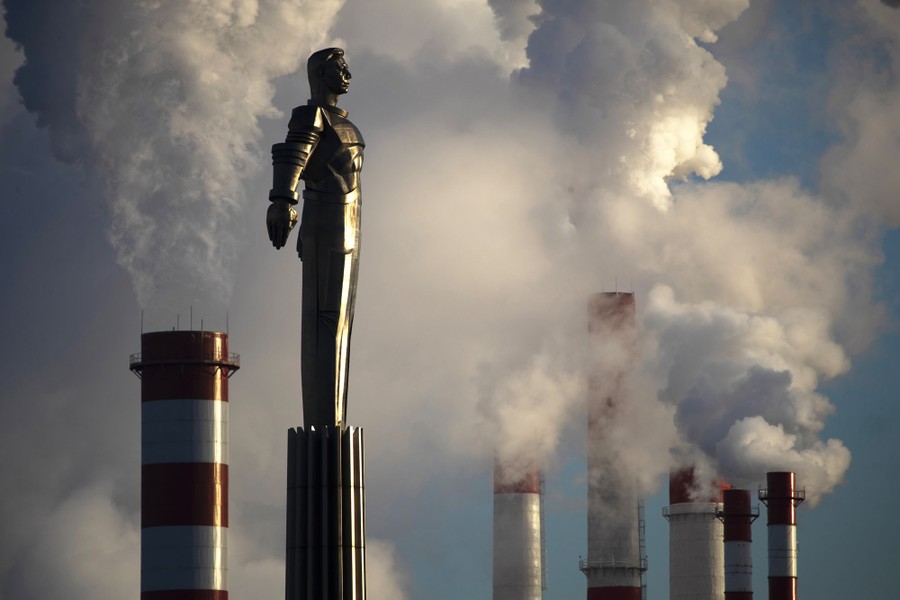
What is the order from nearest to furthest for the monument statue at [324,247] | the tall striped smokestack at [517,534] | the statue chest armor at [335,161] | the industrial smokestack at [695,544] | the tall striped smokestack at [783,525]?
the monument statue at [324,247], the statue chest armor at [335,161], the tall striped smokestack at [783,525], the industrial smokestack at [695,544], the tall striped smokestack at [517,534]

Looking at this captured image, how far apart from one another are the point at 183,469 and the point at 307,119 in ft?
138

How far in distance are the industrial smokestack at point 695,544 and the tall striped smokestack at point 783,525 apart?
11413 mm

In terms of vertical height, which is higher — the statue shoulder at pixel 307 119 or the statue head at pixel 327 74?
the statue head at pixel 327 74

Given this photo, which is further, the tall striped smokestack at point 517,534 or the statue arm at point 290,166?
the tall striped smokestack at point 517,534

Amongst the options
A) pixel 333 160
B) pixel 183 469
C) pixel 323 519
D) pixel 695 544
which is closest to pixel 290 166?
pixel 333 160

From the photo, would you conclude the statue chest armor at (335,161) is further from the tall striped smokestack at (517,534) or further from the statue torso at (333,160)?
the tall striped smokestack at (517,534)

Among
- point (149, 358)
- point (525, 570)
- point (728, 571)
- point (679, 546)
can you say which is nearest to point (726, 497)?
point (728, 571)

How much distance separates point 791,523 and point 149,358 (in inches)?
1089

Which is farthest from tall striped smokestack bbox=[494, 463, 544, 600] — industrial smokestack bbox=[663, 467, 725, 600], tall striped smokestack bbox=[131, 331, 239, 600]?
tall striped smokestack bbox=[131, 331, 239, 600]

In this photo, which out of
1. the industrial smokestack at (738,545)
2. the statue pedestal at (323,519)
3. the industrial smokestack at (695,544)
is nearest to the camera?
the statue pedestal at (323,519)

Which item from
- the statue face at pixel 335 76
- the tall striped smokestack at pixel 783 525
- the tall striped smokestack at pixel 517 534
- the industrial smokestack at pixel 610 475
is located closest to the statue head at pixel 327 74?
the statue face at pixel 335 76

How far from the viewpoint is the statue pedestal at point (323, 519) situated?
2242 centimetres

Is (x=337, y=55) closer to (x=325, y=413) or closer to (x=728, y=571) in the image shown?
(x=325, y=413)

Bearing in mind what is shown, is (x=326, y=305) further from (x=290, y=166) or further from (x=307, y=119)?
(x=307, y=119)
